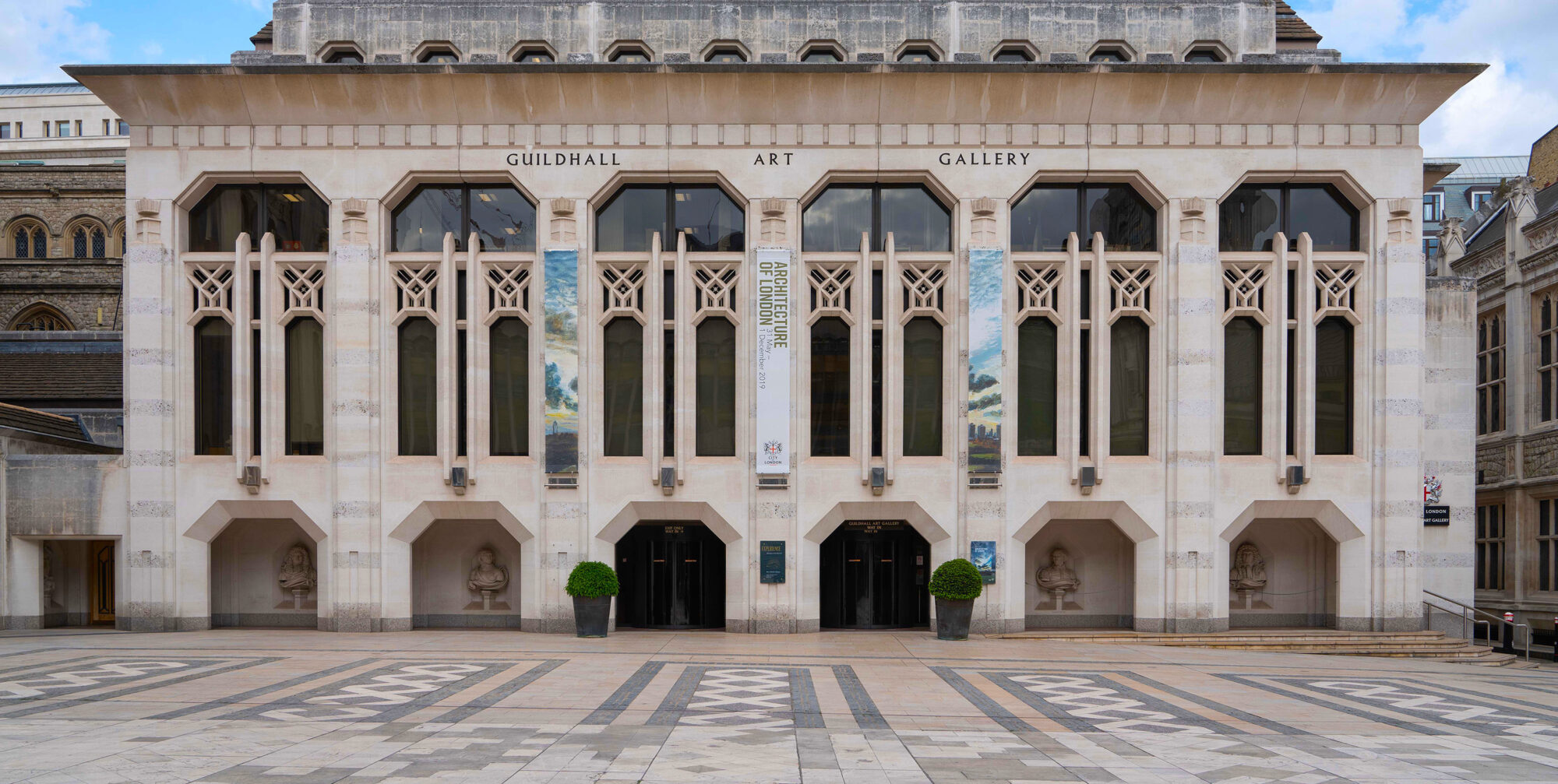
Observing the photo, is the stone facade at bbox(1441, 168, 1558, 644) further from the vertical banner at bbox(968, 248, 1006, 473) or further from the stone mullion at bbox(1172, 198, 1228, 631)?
the vertical banner at bbox(968, 248, 1006, 473)

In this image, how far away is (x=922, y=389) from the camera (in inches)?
982

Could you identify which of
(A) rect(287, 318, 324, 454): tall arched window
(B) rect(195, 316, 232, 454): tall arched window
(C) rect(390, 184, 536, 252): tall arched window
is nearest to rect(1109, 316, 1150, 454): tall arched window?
(C) rect(390, 184, 536, 252): tall arched window

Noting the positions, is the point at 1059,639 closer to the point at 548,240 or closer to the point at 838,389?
the point at 838,389

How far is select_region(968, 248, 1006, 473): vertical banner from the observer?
24.3 metres

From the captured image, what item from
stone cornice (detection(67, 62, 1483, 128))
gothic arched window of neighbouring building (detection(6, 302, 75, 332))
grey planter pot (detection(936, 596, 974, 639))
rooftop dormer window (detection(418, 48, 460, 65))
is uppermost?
rooftop dormer window (detection(418, 48, 460, 65))

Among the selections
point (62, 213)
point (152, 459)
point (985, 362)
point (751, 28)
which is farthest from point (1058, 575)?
point (62, 213)

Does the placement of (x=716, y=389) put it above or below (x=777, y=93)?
below

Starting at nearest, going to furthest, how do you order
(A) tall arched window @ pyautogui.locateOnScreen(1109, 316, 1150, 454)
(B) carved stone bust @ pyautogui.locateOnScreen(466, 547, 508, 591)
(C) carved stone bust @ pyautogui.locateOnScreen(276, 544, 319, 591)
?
(A) tall arched window @ pyautogui.locateOnScreen(1109, 316, 1150, 454), (B) carved stone bust @ pyautogui.locateOnScreen(466, 547, 508, 591), (C) carved stone bust @ pyautogui.locateOnScreen(276, 544, 319, 591)

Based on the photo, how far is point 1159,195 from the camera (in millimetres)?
24781

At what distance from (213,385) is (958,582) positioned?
19187 millimetres

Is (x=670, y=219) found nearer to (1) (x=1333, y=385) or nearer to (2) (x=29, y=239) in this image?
(1) (x=1333, y=385)

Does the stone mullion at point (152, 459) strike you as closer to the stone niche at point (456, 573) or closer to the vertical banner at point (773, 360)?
the stone niche at point (456, 573)

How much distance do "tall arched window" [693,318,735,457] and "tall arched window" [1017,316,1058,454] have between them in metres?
7.21

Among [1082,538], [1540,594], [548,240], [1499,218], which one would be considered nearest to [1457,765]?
[1082,538]
